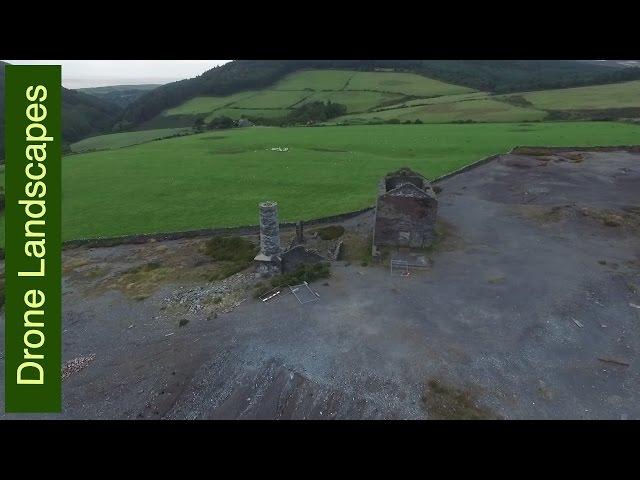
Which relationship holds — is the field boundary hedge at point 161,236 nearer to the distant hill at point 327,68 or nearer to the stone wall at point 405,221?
the stone wall at point 405,221

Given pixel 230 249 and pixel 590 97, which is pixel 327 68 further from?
pixel 230 249

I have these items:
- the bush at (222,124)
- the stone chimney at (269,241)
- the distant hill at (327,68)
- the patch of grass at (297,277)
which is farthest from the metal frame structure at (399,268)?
the distant hill at (327,68)

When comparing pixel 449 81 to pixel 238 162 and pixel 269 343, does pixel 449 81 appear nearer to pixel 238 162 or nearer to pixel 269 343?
pixel 238 162

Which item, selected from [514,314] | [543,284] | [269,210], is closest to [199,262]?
[269,210]

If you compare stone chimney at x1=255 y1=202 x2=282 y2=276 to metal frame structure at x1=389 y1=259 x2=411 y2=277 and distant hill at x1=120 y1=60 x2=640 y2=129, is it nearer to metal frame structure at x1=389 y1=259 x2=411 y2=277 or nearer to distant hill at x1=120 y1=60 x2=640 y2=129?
metal frame structure at x1=389 y1=259 x2=411 y2=277

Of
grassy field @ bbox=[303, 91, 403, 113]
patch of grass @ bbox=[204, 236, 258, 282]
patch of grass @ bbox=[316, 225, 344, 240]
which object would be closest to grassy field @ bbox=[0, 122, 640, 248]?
patch of grass @ bbox=[316, 225, 344, 240]

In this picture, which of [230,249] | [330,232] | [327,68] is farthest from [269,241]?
[327,68]
